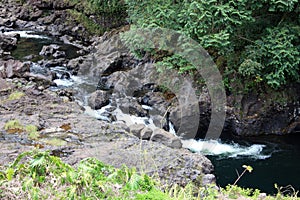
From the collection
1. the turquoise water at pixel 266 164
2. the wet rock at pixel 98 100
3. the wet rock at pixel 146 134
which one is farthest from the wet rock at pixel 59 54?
the wet rock at pixel 146 134

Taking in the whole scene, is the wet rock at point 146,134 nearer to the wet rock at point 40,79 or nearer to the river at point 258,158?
the river at point 258,158

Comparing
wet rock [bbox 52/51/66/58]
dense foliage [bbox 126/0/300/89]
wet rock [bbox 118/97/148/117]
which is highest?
dense foliage [bbox 126/0/300/89]

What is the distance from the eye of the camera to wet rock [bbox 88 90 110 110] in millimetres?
10128

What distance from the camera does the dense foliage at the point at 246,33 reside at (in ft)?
29.2

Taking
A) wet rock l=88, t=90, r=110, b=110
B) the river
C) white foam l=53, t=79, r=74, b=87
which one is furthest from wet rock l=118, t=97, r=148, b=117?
white foam l=53, t=79, r=74, b=87

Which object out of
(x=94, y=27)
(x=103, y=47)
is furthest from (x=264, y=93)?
(x=94, y=27)

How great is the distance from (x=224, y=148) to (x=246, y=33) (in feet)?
10.2

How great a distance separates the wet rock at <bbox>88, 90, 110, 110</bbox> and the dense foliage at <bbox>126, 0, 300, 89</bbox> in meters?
2.23

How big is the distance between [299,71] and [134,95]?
447 cm

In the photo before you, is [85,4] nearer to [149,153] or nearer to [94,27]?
[94,27]

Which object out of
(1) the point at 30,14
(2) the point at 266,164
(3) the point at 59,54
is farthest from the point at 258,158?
(1) the point at 30,14

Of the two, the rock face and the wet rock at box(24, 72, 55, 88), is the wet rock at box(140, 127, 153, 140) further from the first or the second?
the wet rock at box(24, 72, 55, 88)

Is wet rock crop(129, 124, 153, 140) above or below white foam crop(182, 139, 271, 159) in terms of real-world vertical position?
above

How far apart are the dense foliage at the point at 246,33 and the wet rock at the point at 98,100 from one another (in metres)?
2.23
